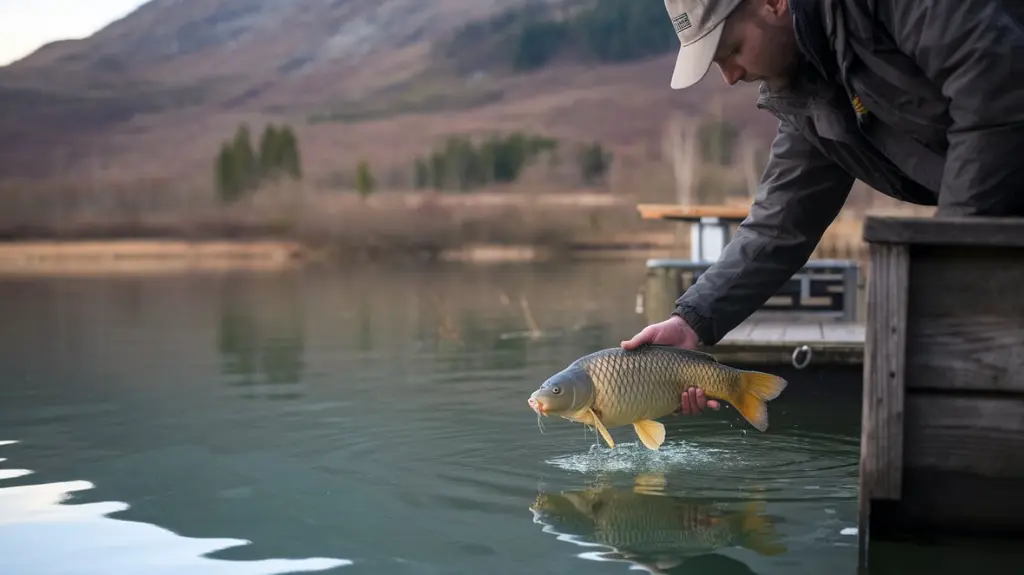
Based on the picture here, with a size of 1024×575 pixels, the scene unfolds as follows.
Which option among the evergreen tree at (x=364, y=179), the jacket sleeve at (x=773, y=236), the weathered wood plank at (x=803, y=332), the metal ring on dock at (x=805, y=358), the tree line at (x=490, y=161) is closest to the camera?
the jacket sleeve at (x=773, y=236)

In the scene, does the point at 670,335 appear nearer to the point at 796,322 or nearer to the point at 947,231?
the point at 947,231

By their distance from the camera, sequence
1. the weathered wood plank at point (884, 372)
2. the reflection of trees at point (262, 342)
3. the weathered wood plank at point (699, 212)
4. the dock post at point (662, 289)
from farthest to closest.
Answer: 1. the weathered wood plank at point (699, 212)
2. the dock post at point (662, 289)
3. the reflection of trees at point (262, 342)
4. the weathered wood plank at point (884, 372)

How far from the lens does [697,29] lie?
9.48ft

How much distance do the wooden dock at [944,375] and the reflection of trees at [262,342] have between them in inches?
238

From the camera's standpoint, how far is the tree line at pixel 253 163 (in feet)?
230

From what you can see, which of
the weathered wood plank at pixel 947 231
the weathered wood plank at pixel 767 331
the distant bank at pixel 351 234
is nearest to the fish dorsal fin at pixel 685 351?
the weathered wood plank at pixel 947 231

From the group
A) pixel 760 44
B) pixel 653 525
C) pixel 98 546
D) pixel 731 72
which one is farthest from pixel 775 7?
pixel 98 546

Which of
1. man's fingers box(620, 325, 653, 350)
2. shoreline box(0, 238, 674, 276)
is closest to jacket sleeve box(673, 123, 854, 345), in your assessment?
man's fingers box(620, 325, 653, 350)

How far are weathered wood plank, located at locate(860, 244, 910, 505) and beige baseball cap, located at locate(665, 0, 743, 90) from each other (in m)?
0.64

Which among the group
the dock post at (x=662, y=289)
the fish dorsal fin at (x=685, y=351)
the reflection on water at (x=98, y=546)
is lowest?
the reflection on water at (x=98, y=546)

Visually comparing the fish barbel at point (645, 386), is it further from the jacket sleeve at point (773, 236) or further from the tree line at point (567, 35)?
the tree line at point (567, 35)

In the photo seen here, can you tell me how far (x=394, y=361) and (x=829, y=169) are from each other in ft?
25.1

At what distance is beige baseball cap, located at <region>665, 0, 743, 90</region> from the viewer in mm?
2836

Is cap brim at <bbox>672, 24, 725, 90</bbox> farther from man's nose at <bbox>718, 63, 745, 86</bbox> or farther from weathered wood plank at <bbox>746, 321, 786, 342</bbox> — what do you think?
weathered wood plank at <bbox>746, 321, 786, 342</bbox>
